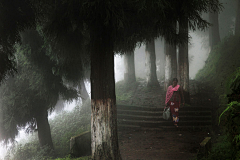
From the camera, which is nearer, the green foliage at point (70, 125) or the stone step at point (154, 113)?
the stone step at point (154, 113)

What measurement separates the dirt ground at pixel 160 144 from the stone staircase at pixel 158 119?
0.58m

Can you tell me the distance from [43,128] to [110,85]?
301 inches

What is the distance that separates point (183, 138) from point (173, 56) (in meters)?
6.60

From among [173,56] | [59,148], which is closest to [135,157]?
[59,148]

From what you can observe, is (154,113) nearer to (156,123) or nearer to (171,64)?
(156,123)

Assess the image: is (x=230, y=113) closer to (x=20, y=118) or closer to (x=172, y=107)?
(x=172, y=107)

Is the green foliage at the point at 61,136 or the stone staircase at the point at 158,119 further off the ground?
the stone staircase at the point at 158,119

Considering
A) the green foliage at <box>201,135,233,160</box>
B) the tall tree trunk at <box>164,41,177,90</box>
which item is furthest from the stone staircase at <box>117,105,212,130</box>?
the green foliage at <box>201,135,233,160</box>

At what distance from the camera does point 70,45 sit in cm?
678

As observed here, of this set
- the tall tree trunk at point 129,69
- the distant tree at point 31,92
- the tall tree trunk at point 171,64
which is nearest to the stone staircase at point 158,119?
the tall tree trunk at point 171,64

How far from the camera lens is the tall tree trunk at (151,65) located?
54.5 ft

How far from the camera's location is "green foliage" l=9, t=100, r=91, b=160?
38.4 ft

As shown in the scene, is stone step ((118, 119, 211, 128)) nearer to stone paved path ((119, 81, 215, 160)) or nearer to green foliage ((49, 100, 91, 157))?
stone paved path ((119, 81, 215, 160))

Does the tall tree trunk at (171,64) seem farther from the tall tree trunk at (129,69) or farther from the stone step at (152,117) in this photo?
the tall tree trunk at (129,69)
